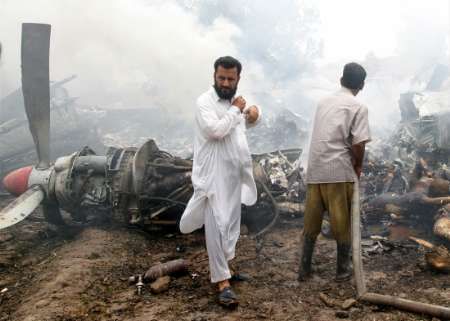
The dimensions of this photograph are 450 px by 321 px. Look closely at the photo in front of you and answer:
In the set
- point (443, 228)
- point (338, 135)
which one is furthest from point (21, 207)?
point (443, 228)

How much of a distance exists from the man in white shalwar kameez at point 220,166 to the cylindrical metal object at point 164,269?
0.63 m

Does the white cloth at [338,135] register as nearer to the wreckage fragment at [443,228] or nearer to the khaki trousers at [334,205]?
the khaki trousers at [334,205]

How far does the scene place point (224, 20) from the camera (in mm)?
21406

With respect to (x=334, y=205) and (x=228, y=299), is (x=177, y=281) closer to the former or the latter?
(x=228, y=299)

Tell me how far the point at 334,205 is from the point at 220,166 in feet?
3.42

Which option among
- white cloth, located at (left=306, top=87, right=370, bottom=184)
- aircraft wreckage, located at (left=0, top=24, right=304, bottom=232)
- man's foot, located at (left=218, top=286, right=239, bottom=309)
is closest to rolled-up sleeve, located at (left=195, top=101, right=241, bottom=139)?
white cloth, located at (left=306, top=87, right=370, bottom=184)

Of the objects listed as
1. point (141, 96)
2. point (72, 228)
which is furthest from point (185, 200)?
point (141, 96)

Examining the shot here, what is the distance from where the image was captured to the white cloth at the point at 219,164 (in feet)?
9.68

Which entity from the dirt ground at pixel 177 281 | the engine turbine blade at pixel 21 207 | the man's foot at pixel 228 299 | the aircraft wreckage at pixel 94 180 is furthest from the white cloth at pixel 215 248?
the engine turbine blade at pixel 21 207

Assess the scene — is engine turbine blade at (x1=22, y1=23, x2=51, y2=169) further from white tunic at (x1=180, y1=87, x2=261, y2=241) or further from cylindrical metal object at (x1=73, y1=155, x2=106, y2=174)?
white tunic at (x1=180, y1=87, x2=261, y2=241)

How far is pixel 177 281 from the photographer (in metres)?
3.48

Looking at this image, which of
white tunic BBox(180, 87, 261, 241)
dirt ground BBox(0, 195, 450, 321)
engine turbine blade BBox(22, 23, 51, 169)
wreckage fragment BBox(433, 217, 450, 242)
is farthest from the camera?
engine turbine blade BBox(22, 23, 51, 169)

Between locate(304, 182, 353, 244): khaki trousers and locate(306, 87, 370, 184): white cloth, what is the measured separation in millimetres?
80

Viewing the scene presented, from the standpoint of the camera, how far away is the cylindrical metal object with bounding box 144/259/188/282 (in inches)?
137
